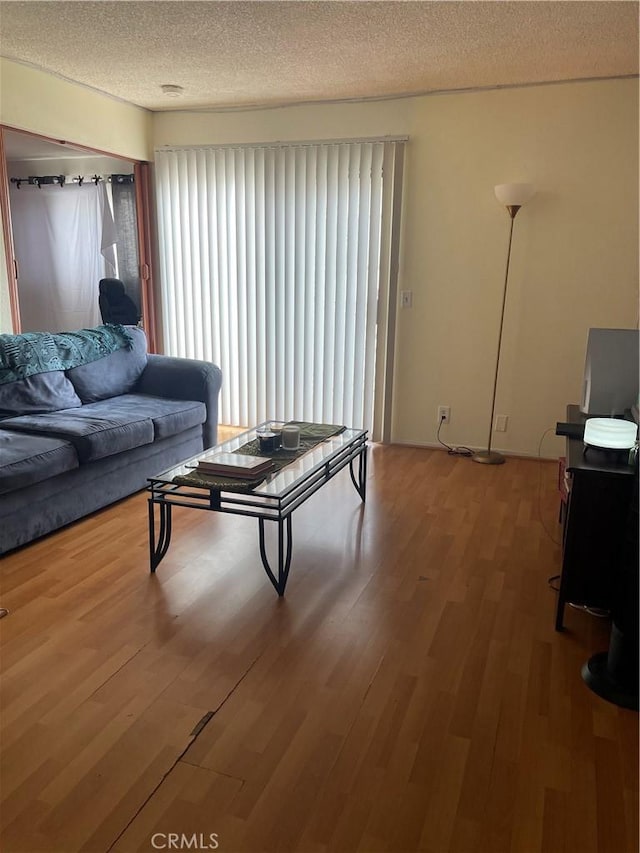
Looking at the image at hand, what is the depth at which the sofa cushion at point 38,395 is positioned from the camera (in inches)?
137


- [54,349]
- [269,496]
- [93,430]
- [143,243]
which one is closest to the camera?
[269,496]

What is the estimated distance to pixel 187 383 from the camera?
421cm

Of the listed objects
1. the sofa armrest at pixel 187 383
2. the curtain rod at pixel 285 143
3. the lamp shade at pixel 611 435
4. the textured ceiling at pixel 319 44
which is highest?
the textured ceiling at pixel 319 44

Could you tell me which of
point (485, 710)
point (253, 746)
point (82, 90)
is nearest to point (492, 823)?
point (485, 710)

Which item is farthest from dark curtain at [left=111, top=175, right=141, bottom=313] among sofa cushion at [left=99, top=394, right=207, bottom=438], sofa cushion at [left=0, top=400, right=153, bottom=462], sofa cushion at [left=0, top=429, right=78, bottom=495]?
sofa cushion at [left=0, top=429, right=78, bottom=495]

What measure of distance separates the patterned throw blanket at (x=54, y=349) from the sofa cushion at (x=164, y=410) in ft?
1.12

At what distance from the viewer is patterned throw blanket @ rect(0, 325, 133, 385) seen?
347cm

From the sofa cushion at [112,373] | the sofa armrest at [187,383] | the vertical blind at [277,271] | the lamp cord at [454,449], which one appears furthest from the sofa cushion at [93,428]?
the lamp cord at [454,449]

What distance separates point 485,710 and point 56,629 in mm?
1537

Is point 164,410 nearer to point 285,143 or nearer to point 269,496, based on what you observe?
point 269,496

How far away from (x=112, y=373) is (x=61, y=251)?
991mm

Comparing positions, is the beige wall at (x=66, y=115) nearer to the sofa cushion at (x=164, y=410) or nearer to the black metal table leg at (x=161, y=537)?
the sofa cushion at (x=164, y=410)

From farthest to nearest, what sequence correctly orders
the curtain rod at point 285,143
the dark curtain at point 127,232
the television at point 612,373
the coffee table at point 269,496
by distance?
the dark curtain at point 127,232
the curtain rod at point 285,143
the television at point 612,373
the coffee table at point 269,496

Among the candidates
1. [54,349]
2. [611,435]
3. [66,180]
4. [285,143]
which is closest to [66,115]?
[66,180]
